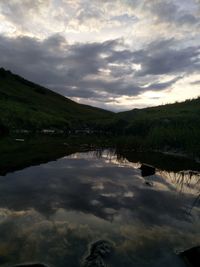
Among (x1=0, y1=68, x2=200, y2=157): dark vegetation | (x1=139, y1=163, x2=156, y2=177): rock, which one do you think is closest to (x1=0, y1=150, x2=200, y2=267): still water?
(x1=139, y1=163, x2=156, y2=177): rock

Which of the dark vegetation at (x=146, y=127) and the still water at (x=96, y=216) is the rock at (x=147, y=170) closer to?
the still water at (x=96, y=216)

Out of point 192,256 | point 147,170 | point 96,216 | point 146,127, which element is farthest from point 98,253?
point 146,127

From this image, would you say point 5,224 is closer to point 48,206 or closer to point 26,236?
point 26,236

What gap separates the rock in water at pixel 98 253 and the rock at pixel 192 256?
2.17 m

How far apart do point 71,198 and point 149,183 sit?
5415 millimetres

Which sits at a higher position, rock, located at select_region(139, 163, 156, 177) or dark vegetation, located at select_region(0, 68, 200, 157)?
dark vegetation, located at select_region(0, 68, 200, 157)

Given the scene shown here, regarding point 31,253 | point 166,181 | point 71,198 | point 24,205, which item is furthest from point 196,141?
point 31,253

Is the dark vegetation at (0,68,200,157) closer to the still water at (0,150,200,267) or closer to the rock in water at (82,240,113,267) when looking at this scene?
the still water at (0,150,200,267)

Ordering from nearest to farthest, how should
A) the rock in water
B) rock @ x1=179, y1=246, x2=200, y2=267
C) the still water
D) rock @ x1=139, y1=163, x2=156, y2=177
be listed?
the rock in water
rock @ x1=179, y1=246, x2=200, y2=267
the still water
rock @ x1=139, y1=163, x2=156, y2=177

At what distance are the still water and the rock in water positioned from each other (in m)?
0.17

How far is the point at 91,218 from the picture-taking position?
9.93m

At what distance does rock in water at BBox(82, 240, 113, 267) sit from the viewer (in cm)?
681

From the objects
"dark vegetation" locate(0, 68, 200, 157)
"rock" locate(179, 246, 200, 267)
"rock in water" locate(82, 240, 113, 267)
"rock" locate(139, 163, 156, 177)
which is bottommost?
"rock in water" locate(82, 240, 113, 267)

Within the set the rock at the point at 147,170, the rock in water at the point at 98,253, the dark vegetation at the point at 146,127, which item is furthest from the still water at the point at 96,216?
the dark vegetation at the point at 146,127
